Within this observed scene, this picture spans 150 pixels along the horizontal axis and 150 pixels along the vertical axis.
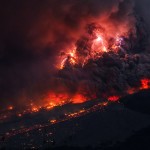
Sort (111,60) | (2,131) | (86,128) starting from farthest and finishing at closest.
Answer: (111,60) < (2,131) < (86,128)

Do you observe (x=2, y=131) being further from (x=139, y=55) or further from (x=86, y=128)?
(x=139, y=55)

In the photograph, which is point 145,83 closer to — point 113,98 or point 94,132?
point 113,98

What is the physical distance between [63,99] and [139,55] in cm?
1154

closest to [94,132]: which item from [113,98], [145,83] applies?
[113,98]

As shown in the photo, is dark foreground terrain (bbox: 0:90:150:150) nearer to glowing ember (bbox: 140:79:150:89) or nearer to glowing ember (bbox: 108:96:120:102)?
glowing ember (bbox: 108:96:120:102)

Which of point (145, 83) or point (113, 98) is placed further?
point (145, 83)

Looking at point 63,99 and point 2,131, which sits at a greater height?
point 63,99

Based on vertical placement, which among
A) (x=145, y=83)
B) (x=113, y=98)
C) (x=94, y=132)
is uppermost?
(x=145, y=83)

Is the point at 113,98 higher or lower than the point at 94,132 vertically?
higher

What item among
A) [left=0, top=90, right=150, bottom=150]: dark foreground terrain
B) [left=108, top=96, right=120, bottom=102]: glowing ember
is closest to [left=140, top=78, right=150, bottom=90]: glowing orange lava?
[left=108, top=96, right=120, bottom=102]: glowing ember

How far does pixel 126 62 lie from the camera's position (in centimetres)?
3431

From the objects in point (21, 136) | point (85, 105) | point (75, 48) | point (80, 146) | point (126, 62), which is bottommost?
point (80, 146)

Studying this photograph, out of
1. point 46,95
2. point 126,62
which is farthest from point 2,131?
point 126,62

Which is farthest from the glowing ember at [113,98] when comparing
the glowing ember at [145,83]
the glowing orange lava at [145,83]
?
the glowing ember at [145,83]
